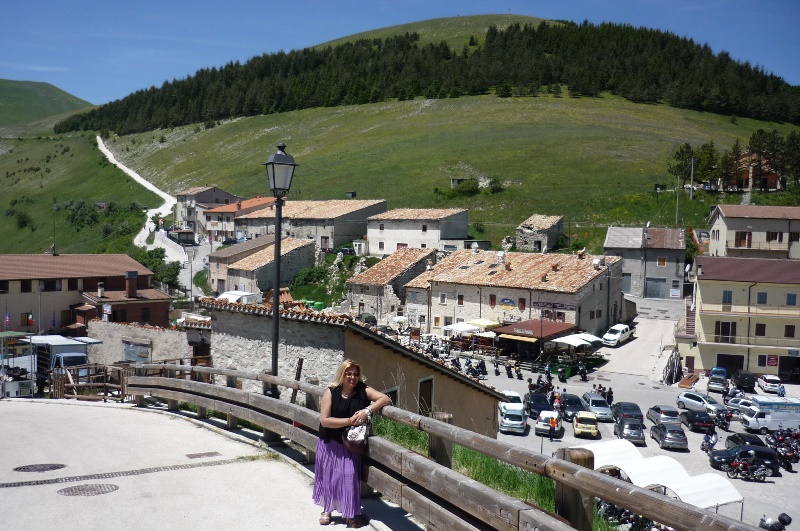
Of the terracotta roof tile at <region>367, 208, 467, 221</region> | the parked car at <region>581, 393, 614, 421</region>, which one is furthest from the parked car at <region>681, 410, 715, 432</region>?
the terracotta roof tile at <region>367, 208, 467, 221</region>

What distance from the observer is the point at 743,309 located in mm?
45188

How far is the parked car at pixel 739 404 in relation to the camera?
35375mm

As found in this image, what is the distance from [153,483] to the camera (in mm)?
7918

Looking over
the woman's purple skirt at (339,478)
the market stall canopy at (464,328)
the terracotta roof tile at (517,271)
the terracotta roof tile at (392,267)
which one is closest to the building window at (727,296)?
the terracotta roof tile at (517,271)

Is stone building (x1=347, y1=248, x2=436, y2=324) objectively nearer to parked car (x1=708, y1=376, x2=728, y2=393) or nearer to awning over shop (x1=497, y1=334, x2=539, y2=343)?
awning over shop (x1=497, y1=334, x2=539, y2=343)

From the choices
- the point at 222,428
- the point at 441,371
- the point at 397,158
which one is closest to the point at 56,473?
the point at 222,428

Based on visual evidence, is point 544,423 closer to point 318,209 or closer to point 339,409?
point 339,409

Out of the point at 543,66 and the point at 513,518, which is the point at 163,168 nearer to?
the point at 543,66

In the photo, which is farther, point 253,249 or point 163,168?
point 163,168

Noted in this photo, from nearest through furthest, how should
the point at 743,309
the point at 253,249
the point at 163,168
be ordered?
the point at 743,309, the point at 253,249, the point at 163,168

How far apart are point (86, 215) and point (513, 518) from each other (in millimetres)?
120624

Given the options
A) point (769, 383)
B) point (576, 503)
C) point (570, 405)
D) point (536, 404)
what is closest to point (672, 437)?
point (570, 405)

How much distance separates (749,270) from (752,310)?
8.92ft

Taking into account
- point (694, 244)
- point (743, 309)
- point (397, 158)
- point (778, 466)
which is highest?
point (397, 158)
